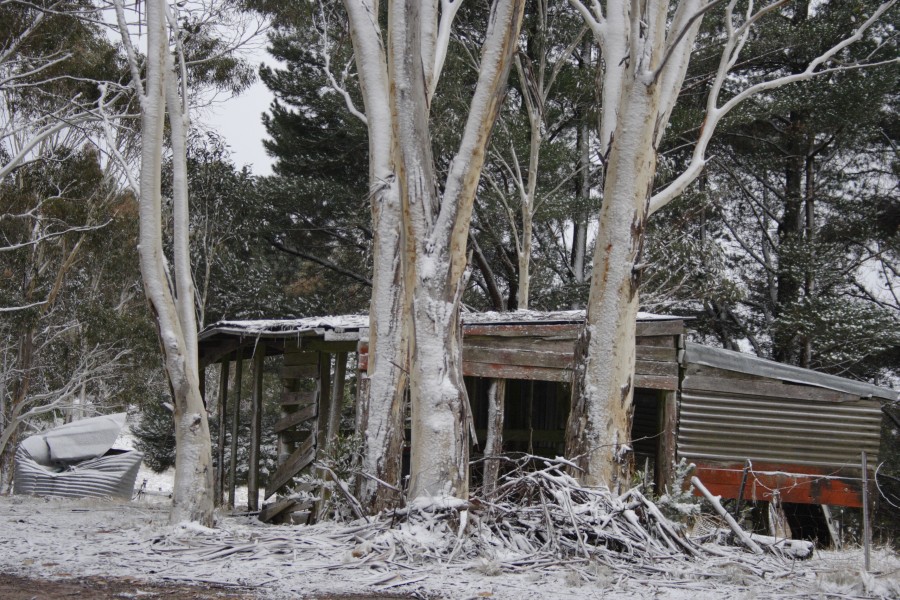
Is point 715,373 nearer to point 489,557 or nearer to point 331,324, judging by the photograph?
point 331,324

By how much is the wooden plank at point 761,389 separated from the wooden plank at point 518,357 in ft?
5.35

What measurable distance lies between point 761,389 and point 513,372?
3.19 meters

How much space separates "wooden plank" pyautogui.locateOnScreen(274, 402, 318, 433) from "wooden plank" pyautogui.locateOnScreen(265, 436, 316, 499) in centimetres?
28

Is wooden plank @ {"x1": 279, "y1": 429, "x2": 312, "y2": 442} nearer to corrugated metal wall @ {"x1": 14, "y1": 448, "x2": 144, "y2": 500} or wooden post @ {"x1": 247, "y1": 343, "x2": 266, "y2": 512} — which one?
wooden post @ {"x1": 247, "y1": 343, "x2": 266, "y2": 512}

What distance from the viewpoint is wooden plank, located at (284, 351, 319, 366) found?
1237 centimetres

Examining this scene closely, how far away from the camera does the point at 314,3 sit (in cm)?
1681

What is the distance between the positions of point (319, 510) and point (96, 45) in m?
13.4

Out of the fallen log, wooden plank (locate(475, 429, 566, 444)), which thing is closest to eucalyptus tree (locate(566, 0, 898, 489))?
the fallen log

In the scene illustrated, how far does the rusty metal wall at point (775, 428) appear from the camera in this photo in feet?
35.4

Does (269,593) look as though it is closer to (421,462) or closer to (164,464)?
(421,462)

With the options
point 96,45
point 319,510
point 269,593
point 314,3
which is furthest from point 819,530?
point 96,45

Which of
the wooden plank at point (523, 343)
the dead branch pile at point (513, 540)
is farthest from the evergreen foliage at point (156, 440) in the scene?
the dead branch pile at point (513, 540)

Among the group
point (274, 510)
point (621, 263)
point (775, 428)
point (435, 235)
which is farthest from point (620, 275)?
point (274, 510)

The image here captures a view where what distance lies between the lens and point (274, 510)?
11.4m
